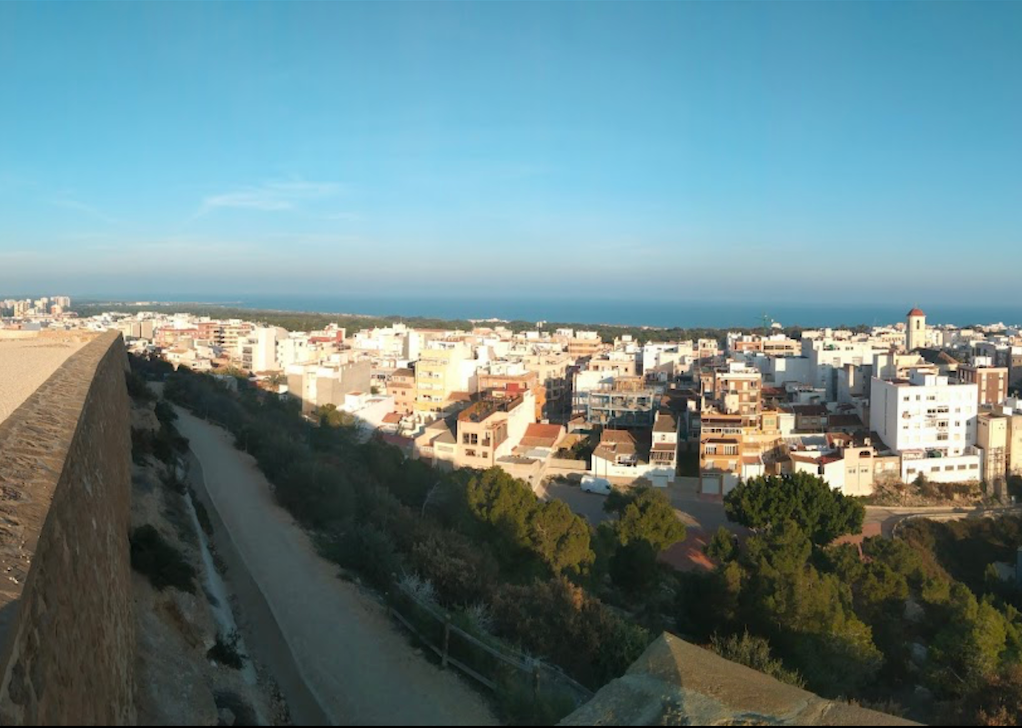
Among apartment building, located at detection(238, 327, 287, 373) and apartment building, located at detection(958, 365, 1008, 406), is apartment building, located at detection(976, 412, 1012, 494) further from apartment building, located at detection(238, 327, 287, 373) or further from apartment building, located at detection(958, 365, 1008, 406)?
apartment building, located at detection(238, 327, 287, 373)

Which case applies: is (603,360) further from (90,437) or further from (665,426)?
(90,437)

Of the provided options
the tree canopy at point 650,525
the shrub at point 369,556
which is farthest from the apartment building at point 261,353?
the shrub at point 369,556

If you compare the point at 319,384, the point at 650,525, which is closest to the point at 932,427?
the point at 650,525

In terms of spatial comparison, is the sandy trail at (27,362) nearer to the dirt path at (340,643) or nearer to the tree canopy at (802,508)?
the dirt path at (340,643)

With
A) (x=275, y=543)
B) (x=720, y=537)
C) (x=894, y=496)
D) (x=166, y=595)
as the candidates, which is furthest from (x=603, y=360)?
(x=166, y=595)

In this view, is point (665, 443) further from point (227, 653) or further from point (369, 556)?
point (227, 653)

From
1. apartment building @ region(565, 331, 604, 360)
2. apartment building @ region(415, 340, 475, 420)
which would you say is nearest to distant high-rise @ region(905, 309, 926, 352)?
apartment building @ region(565, 331, 604, 360)
